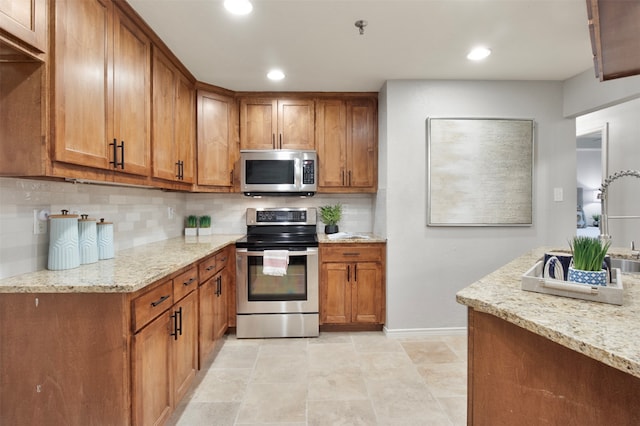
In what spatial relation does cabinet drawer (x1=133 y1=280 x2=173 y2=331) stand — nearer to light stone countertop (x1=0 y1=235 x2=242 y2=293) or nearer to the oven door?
light stone countertop (x1=0 y1=235 x2=242 y2=293)

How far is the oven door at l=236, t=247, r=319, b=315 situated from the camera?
2932mm

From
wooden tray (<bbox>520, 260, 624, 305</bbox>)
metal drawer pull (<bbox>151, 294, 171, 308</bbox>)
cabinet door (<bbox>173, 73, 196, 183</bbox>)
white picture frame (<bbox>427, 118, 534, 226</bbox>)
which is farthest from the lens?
white picture frame (<bbox>427, 118, 534, 226</bbox>)

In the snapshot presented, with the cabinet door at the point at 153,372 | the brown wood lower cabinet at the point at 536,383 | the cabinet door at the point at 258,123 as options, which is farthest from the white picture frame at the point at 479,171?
the cabinet door at the point at 153,372

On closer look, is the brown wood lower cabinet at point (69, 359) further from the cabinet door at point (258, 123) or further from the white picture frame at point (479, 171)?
the white picture frame at point (479, 171)

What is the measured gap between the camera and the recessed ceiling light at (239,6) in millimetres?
1799

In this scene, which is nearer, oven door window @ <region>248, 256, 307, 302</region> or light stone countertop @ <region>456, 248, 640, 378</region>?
light stone countertop @ <region>456, 248, 640, 378</region>

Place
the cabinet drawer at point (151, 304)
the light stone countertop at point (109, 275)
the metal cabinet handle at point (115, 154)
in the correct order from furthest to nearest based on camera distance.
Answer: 1. the metal cabinet handle at point (115, 154)
2. the cabinet drawer at point (151, 304)
3. the light stone countertop at point (109, 275)

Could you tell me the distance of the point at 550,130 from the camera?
2.99 m

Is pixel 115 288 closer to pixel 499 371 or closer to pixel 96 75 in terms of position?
pixel 96 75

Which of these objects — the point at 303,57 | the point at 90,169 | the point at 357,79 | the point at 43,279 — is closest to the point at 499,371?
the point at 43,279

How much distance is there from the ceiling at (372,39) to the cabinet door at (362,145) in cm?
Result: 33

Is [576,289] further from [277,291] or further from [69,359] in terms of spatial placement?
[277,291]

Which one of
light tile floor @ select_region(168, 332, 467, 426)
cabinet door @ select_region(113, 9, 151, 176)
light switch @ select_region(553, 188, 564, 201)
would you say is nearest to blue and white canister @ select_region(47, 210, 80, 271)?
cabinet door @ select_region(113, 9, 151, 176)

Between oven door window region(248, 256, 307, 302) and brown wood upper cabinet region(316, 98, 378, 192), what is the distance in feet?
2.79
